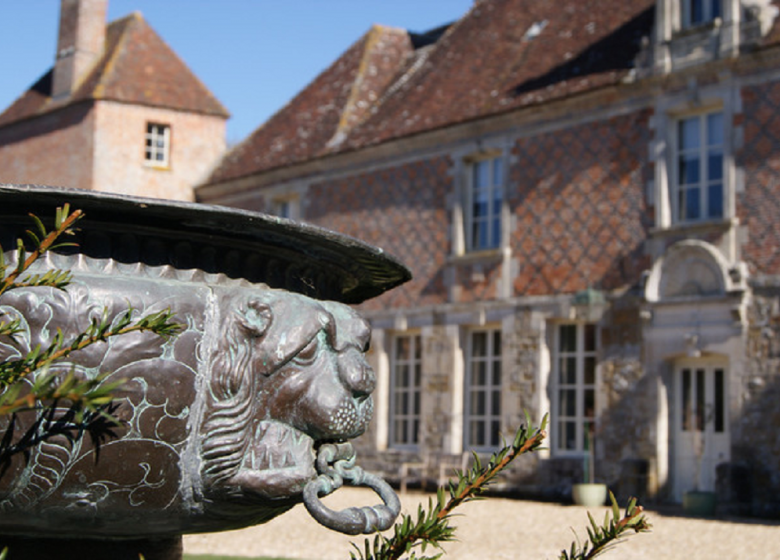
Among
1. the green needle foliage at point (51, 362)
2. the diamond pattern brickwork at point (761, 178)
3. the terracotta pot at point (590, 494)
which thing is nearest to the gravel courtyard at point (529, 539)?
the terracotta pot at point (590, 494)

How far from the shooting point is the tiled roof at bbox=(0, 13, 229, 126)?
2330 centimetres

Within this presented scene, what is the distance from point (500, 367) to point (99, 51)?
12.5 meters

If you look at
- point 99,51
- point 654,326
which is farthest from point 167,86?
point 654,326

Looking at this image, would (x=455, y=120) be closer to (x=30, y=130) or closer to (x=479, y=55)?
(x=479, y=55)

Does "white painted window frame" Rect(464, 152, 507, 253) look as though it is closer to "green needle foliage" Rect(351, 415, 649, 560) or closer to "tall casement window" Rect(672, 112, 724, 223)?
"tall casement window" Rect(672, 112, 724, 223)

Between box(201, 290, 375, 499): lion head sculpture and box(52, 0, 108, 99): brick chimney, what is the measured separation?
22.1 metres

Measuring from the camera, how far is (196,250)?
10.3 ft

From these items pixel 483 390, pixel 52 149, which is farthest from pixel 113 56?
pixel 483 390

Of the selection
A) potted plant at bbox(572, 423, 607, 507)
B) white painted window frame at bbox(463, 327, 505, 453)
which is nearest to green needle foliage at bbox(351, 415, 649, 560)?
potted plant at bbox(572, 423, 607, 507)

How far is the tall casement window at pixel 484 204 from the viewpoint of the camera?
17.3 m

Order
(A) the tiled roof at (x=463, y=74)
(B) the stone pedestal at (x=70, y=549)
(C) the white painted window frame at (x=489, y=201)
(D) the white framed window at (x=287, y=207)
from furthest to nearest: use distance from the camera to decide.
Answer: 1. (D) the white framed window at (x=287, y=207)
2. (C) the white painted window frame at (x=489, y=201)
3. (A) the tiled roof at (x=463, y=74)
4. (B) the stone pedestal at (x=70, y=549)

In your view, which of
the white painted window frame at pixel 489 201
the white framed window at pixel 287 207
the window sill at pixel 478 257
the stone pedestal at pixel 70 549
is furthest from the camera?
the white framed window at pixel 287 207

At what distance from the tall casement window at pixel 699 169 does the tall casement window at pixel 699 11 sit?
1192 mm

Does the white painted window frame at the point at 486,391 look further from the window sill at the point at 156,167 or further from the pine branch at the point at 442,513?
the pine branch at the point at 442,513
